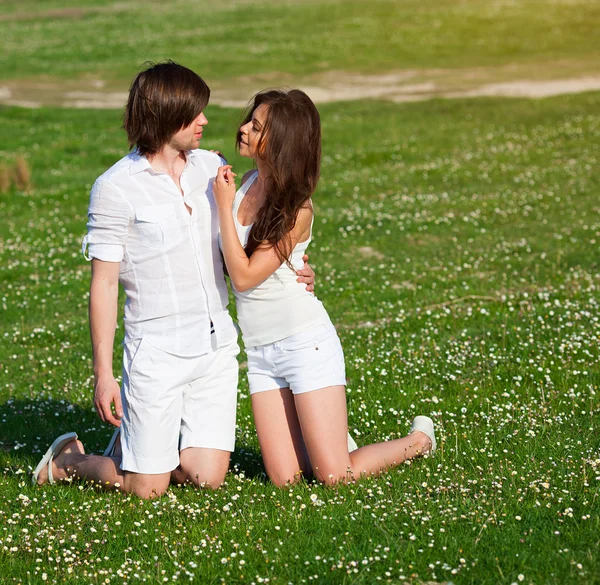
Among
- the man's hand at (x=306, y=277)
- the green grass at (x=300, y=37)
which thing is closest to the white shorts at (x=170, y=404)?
the man's hand at (x=306, y=277)

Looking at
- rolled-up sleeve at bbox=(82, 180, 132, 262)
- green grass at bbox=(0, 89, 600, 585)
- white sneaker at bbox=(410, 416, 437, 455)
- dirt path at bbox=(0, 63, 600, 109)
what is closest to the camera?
green grass at bbox=(0, 89, 600, 585)

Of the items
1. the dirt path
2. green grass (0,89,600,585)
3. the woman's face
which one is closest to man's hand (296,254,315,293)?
the woman's face

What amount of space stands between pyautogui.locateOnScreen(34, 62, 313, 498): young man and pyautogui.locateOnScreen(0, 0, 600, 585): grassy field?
0.36 m

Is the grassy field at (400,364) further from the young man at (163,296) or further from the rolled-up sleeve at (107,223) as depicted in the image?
the rolled-up sleeve at (107,223)

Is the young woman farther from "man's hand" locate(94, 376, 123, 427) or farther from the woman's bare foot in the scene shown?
the woman's bare foot

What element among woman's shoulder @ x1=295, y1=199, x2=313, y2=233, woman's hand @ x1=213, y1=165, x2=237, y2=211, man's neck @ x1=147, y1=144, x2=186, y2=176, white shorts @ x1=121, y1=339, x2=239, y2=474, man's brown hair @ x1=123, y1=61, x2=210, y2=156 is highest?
man's brown hair @ x1=123, y1=61, x2=210, y2=156

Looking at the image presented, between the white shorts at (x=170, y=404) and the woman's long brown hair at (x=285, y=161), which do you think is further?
the white shorts at (x=170, y=404)

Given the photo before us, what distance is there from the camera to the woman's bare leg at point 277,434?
6.19 m

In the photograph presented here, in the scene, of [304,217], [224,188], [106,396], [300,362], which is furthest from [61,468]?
[304,217]

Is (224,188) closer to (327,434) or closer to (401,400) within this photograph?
(327,434)

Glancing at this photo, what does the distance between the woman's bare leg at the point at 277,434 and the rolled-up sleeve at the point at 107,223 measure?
57.7 inches

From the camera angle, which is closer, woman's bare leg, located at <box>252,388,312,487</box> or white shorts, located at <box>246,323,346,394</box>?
white shorts, located at <box>246,323,346,394</box>

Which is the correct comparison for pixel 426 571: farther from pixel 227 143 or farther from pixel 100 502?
pixel 227 143

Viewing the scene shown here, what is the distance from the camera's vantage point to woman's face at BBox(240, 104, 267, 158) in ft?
19.6
